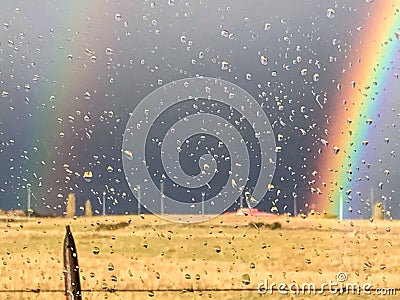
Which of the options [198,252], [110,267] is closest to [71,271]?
[110,267]

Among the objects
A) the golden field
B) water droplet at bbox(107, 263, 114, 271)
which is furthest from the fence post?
water droplet at bbox(107, 263, 114, 271)

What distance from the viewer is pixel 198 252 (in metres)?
5.37

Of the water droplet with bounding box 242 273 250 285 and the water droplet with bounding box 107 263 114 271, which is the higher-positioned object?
the water droplet with bounding box 107 263 114 271

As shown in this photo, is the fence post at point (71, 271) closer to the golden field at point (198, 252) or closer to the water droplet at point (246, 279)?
the golden field at point (198, 252)

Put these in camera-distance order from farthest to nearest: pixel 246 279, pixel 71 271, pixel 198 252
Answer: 1. pixel 198 252
2. pixel 246 279
3. pixel 71 271

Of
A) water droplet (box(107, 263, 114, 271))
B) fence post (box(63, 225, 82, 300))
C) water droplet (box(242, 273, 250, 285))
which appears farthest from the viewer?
water droplet (box(107, 263, 114, 271))

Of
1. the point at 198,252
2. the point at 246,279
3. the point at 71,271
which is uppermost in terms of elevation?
the point at 71,271

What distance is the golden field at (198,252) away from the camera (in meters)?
5.11

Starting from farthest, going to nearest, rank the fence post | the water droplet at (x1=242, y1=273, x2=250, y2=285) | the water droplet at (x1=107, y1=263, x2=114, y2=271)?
1. the water droplet at (x1=107, y1=263, x2=114, y2=271)
2. the water droplet at (x1=242, y1=273, x2=250, y2=285)
3. the fence post

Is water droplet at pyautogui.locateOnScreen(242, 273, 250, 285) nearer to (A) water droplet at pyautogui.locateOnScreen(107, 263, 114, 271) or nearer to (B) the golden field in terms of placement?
(B) the golden field

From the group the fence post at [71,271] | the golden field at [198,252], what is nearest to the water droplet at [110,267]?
the golden field at [198,252]

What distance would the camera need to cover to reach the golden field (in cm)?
511

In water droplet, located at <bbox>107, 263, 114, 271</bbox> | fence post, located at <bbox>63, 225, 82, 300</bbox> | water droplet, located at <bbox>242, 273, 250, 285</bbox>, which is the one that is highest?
fence post, located at <bbox>63, 225, 82, 300</bbox>

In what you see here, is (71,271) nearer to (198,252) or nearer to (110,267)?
(110,267)
